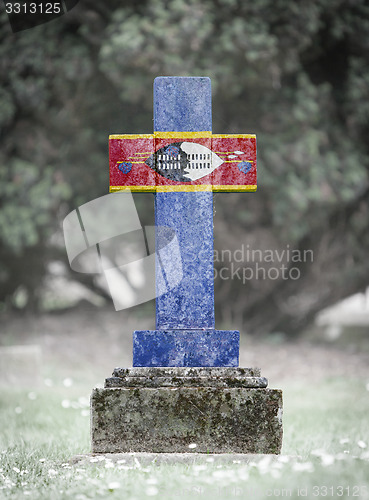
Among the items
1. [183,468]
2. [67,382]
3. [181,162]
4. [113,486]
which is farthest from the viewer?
[67,382]

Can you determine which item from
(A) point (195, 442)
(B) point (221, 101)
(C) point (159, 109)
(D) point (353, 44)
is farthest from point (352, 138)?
(A) point (195, 442)

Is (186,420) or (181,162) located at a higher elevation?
(181,162)

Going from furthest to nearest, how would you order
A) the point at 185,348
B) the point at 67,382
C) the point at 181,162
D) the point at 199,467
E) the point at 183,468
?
the point at 67,382, the point at 181,162, the point at 185,348, the point at 183,468, the point at 199,467

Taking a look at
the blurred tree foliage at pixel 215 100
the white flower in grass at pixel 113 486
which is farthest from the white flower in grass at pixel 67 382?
the white flower in grass at pixel 113 486

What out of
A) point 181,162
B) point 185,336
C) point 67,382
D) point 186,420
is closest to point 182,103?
point 181,162

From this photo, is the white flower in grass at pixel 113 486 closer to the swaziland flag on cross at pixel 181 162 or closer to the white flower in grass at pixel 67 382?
the swaziland flag on cross at pixel 181 162

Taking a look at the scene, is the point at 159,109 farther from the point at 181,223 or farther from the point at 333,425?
the point at 333,425

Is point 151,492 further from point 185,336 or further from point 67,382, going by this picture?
point 67,382

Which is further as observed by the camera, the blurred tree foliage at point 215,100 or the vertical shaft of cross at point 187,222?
the blurred tree foliage at point 215,100

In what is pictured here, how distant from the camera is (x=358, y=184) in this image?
9477mm

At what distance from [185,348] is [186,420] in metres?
0.47

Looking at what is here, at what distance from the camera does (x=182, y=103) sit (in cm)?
405

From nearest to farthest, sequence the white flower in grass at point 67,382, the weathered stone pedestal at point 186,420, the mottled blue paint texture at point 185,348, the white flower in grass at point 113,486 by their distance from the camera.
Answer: the white flower in grass at point 113,486, the weathered stone pedestal at point 186,420, the mottled blue paint texture at point 185,348, the white flower in grass at point 67,382

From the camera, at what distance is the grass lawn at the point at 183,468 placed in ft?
9.45
